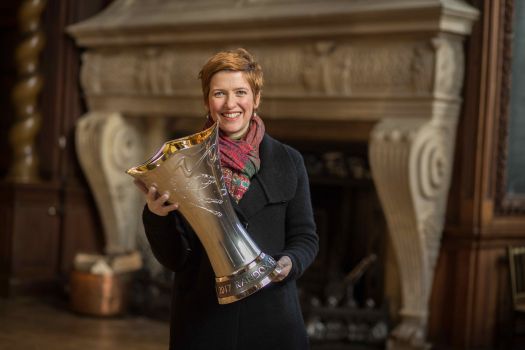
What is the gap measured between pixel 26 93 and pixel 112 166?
75cm

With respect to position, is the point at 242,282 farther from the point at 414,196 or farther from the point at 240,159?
the point at 414,196

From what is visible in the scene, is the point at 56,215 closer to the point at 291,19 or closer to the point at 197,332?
the point at 291,19

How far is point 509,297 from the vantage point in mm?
4324

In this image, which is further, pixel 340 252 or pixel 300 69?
pixel 340 252

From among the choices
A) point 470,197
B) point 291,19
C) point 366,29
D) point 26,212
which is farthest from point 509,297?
point 26,212

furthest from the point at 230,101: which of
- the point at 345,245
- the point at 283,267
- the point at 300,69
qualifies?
the point at 345,245

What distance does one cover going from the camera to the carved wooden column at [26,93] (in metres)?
5.71

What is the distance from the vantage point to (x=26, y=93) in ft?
18.8

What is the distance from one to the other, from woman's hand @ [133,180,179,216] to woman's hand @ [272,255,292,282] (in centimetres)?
A: 26

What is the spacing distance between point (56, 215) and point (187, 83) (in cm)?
134

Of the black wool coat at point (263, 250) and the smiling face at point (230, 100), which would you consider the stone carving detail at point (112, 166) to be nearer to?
the black wool coat at point (263, 250)

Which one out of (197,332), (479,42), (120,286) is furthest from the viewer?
(120,286)

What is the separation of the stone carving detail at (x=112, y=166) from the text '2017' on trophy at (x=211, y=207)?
389 centimetres

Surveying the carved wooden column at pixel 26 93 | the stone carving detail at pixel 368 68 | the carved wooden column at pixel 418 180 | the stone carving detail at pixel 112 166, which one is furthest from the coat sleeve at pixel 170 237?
the carved wooden column at pixel 26 93
